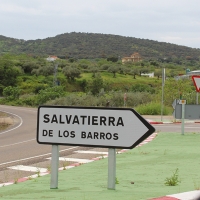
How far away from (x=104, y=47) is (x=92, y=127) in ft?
501

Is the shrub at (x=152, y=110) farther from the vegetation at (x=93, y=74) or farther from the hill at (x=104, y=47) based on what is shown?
the hill at (x=104, y=47)

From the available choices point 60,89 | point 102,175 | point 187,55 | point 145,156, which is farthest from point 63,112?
point 187,55

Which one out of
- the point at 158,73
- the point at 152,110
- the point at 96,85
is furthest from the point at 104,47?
the point at 152,110

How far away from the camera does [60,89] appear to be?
197ft

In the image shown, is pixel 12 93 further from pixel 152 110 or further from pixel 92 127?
pixel 92 127

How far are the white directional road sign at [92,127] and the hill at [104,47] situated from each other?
14246cm

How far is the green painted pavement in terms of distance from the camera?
6609 millimetres

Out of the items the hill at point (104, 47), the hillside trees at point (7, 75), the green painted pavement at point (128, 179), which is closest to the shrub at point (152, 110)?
the green painted pavement at point (128, 179)

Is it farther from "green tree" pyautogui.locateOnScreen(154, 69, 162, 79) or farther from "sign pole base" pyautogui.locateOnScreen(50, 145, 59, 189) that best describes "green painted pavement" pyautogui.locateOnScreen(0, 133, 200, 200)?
"green tree" pyautogui.locateOnScreen(154, 69, 162, 79)

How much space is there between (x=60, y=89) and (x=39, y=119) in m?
53.7

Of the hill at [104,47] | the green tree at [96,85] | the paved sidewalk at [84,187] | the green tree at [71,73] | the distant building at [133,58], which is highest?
the hill at [104,47]

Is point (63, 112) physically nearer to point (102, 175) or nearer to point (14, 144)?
point (102, 175)

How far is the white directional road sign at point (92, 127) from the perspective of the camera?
20.3 feet

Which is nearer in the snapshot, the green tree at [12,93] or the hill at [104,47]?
the green tree at [12,93]
